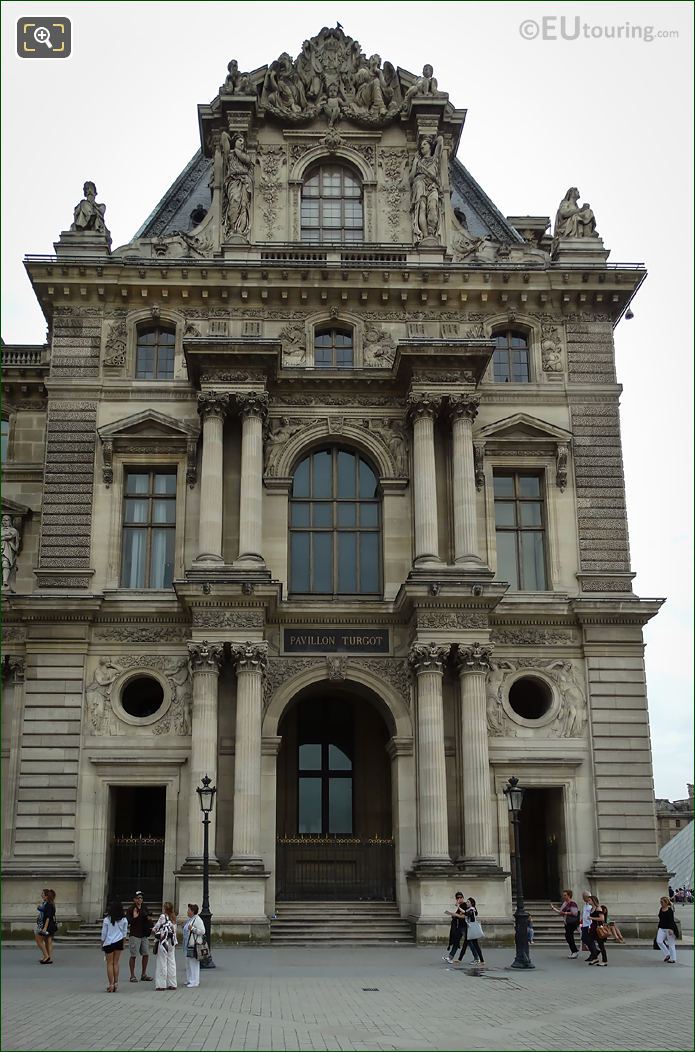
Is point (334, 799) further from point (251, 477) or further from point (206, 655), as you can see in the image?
point (251, 477)

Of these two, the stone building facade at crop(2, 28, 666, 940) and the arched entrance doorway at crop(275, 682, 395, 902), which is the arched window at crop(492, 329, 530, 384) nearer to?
the stone building facade at crop(2, 28, 666, 940)

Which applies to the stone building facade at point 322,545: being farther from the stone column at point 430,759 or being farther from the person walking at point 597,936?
the person walking at point 597,936

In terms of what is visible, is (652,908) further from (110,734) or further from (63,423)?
(63,423)

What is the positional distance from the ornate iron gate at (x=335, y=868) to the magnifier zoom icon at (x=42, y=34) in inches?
955

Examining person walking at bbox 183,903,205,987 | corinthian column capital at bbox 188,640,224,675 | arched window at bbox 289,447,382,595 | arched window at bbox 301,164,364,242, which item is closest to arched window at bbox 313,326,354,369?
arched window at bbox 289,447,382,595

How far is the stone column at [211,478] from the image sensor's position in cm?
3114

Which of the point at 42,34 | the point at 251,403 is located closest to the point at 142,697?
the point at 251,403

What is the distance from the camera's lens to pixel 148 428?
109 feet

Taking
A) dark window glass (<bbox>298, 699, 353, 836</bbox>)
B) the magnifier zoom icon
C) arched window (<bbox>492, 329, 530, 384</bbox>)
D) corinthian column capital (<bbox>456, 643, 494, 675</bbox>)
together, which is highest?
arched window (<bbox>492, 329, 530, 384</bbox>)

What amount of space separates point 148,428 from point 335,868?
13.9m

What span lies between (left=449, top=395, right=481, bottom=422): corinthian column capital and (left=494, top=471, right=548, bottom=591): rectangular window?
2313 millimetres

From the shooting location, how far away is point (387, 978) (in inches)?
846

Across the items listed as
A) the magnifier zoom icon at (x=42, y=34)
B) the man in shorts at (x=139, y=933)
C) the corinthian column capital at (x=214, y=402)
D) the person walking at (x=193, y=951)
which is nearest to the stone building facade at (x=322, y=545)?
the corinthian column capital at (x=214, y=402)

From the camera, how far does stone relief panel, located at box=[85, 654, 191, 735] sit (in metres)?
30.9
